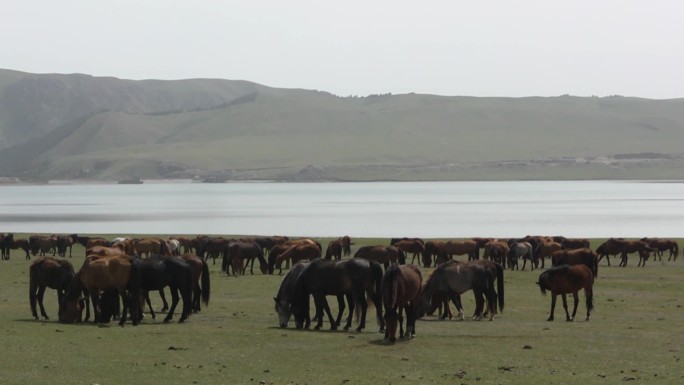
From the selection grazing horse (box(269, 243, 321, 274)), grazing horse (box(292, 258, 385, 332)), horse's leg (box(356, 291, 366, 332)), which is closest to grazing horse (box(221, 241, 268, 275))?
grazing horse (box(269, 243, 321, 274))

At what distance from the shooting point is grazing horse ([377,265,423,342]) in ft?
61.0

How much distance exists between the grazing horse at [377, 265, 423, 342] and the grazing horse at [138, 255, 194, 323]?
4.18m

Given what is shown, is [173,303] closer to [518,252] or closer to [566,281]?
[566,281]

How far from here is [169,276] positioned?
21406 millimetres

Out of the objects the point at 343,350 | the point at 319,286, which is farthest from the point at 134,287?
the point at 343,350

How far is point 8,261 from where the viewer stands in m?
42.1

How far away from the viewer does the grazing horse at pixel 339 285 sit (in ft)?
66.5

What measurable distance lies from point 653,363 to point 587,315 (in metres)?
6.30

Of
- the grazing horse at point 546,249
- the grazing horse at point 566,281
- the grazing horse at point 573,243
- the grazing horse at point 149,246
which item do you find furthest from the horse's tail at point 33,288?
the grazing horse at point 573,243

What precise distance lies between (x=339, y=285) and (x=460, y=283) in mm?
3050

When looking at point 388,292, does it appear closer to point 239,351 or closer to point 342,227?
point 239,351

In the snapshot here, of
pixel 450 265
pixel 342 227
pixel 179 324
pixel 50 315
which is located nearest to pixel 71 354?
pixel 179 324

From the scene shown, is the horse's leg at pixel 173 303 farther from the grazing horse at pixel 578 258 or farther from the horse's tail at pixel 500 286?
the grazing horse at pixel 578 258

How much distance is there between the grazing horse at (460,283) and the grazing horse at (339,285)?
1709mm
